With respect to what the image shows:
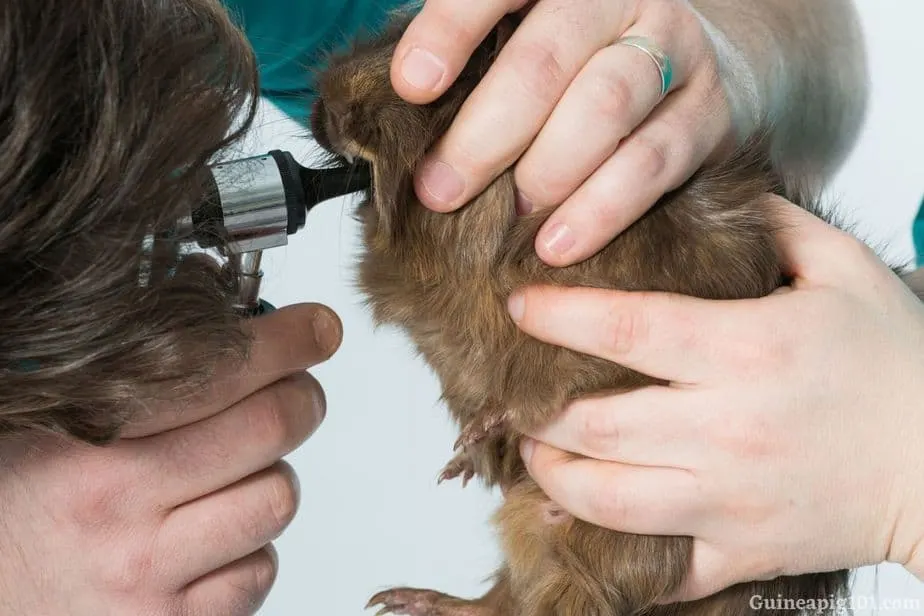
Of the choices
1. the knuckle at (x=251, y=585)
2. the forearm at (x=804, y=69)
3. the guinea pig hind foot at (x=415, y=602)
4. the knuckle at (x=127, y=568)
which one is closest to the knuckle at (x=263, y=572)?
the knuckle at (x=251, y=585)

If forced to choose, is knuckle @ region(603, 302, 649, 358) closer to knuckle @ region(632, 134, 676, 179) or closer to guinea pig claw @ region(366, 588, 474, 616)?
knuckle @ region(632, 134, 676, 179)

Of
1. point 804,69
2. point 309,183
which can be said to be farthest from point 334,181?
point 804,69

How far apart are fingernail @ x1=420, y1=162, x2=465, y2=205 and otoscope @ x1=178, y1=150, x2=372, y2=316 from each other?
0.25 ft

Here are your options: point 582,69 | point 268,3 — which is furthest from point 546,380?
point 268,3

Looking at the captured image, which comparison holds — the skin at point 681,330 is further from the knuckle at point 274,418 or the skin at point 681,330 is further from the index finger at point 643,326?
the knuckle at point 274,418

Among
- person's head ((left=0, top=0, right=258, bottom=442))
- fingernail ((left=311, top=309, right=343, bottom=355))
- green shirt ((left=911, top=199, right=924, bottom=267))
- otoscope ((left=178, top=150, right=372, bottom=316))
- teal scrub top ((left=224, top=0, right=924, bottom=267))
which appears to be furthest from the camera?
green shirt ((left=911, top=199, right=924, bottom=267))

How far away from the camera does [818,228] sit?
104 centimetres

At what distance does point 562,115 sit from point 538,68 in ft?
0.17

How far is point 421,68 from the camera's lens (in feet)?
2.66

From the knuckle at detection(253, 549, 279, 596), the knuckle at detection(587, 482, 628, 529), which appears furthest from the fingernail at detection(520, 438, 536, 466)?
the knuckle at detection(253, 549, 279, 596)

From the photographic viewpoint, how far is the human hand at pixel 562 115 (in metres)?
0.82

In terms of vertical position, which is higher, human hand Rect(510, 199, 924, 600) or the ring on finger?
the ring on finger

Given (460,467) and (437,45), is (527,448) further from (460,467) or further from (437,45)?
(437,45)

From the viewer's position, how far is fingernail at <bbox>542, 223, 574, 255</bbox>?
893 millimetres
